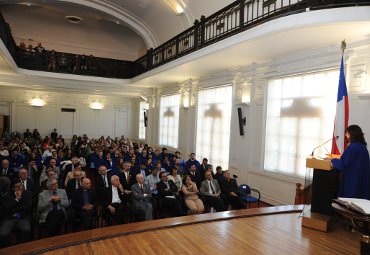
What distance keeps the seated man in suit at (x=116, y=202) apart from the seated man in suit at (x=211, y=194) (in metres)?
1.62

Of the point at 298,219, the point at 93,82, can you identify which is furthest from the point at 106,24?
the point at 298,219

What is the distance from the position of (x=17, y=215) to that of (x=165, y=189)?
8.65 ft

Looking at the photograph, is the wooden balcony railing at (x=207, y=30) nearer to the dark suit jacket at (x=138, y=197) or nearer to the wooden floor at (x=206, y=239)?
the wooden floor at (x=206, y=239)

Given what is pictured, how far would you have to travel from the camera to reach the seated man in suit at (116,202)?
5.25m

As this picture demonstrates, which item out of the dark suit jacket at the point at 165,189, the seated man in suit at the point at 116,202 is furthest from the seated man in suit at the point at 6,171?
the dark suit jacket at the point at 165,189

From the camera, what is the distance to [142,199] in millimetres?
5617

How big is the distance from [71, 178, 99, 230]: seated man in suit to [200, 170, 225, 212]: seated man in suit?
7.20 feet

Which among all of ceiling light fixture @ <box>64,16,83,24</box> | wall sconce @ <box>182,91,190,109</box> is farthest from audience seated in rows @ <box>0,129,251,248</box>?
ceiling light fixture @ <box>64,16,83,24</box>

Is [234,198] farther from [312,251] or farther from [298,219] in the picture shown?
[312,251]

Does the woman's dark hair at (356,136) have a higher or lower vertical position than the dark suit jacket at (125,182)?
higher

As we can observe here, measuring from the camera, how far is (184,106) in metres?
11.8

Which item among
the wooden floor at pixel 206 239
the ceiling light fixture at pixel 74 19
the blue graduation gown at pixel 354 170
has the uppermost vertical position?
the ceiling light fixture at pixel 74 19

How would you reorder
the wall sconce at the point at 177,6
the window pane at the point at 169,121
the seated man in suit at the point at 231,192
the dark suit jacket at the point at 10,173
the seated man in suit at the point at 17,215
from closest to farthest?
the seated man in suit at the point at 17,215, the seated man in suit at the point at 231,192, the dark suit jacket at the point at 10,173, the wall sconce at the point at 177,6, the window pane at the point at 169,121

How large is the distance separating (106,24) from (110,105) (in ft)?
15.6
